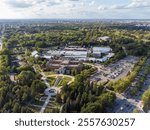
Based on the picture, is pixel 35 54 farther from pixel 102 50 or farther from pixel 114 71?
pixel 102 50

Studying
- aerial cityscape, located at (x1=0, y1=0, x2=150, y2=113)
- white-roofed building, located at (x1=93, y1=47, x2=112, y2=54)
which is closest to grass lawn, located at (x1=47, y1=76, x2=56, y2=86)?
aerial cityscape, located at (x1=0, y1=0, x2=150, y2=113)

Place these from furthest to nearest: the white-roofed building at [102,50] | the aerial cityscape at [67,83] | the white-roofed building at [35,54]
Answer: the white-roofed building at [102,50], the white-roofed building at [35,54], the aerial cityscape at [67,83]

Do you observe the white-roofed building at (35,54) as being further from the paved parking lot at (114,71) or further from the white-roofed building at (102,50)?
the white-roofed building at (102,50)

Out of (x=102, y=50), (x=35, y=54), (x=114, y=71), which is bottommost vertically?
(x=114, y=71)

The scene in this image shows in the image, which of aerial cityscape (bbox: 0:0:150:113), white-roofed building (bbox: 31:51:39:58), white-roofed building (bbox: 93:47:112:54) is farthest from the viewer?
white-roofed building (bbox: 93:47:112:54)

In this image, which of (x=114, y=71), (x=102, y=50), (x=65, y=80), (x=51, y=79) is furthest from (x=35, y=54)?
(x=102, y=50)

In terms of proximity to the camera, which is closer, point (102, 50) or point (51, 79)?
point (51, 79)

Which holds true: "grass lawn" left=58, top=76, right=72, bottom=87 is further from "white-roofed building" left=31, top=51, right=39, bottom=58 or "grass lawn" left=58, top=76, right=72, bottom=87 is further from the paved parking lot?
"white-roofed building" left=31, top=51, right=39, bottom=58

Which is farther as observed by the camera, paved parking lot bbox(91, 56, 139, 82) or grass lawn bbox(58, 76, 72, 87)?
paved parking lot bbox(91, 56, 139, 82)

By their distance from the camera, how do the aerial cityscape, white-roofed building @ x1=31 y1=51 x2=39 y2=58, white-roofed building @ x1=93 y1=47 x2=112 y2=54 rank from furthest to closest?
1. white-roofed building @ x1=93 y1=47 x2=112 y2=54
2. white-roofed building @ x1=31 y1=51 x2=39 y2=58
3. the aerial cityscape

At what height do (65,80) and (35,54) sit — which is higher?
(35,54)

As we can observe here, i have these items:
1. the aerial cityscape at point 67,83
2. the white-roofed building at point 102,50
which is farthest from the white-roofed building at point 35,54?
the white-roofed building at point 102,50
